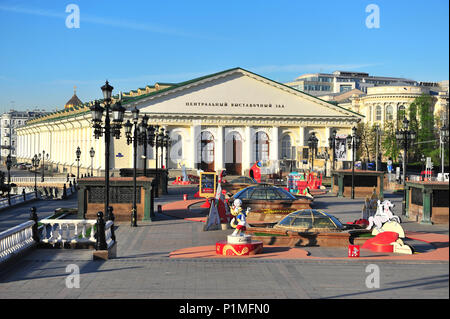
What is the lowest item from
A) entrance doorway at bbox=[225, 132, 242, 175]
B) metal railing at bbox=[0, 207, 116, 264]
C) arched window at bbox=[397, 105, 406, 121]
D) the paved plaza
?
the paved plaza

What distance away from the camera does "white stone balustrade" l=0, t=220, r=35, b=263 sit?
655 inches

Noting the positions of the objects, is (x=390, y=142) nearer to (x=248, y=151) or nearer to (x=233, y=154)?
(x=248, y=151)

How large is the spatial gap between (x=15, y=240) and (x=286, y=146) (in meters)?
65.5

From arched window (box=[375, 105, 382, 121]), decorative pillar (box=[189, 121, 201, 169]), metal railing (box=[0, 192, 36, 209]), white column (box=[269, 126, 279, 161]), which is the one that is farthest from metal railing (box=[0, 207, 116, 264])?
arched window (box=[375, 105, 382, 121])

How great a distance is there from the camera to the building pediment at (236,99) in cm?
7606

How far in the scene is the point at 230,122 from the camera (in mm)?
78375

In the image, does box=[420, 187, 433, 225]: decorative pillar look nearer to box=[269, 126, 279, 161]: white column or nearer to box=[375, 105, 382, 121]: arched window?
box=[269, 126, 279, 161]: white column

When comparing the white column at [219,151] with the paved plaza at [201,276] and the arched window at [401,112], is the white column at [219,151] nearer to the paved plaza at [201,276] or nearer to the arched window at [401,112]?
the arched window at [401,112]

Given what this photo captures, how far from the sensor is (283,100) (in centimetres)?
7969

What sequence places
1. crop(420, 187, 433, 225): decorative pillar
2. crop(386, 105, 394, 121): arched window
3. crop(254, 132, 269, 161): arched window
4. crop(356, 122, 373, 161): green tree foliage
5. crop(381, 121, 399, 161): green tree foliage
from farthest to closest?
crop(386, 105, 394, 121): arched window
crop(356, 122, 373, 161): green tree foliage
crop(381, 121, 399, 161): green tree foliage
crop(254, 132, 269, 161): arched window
crop(420, 187, 433, 225): decorative pillar

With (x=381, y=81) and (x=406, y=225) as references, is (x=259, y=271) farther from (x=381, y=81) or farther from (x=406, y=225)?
(x=381, y=81)

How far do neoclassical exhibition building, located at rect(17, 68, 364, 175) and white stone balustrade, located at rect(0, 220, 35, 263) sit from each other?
55284mm

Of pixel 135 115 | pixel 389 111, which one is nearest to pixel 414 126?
pixel 389 111
